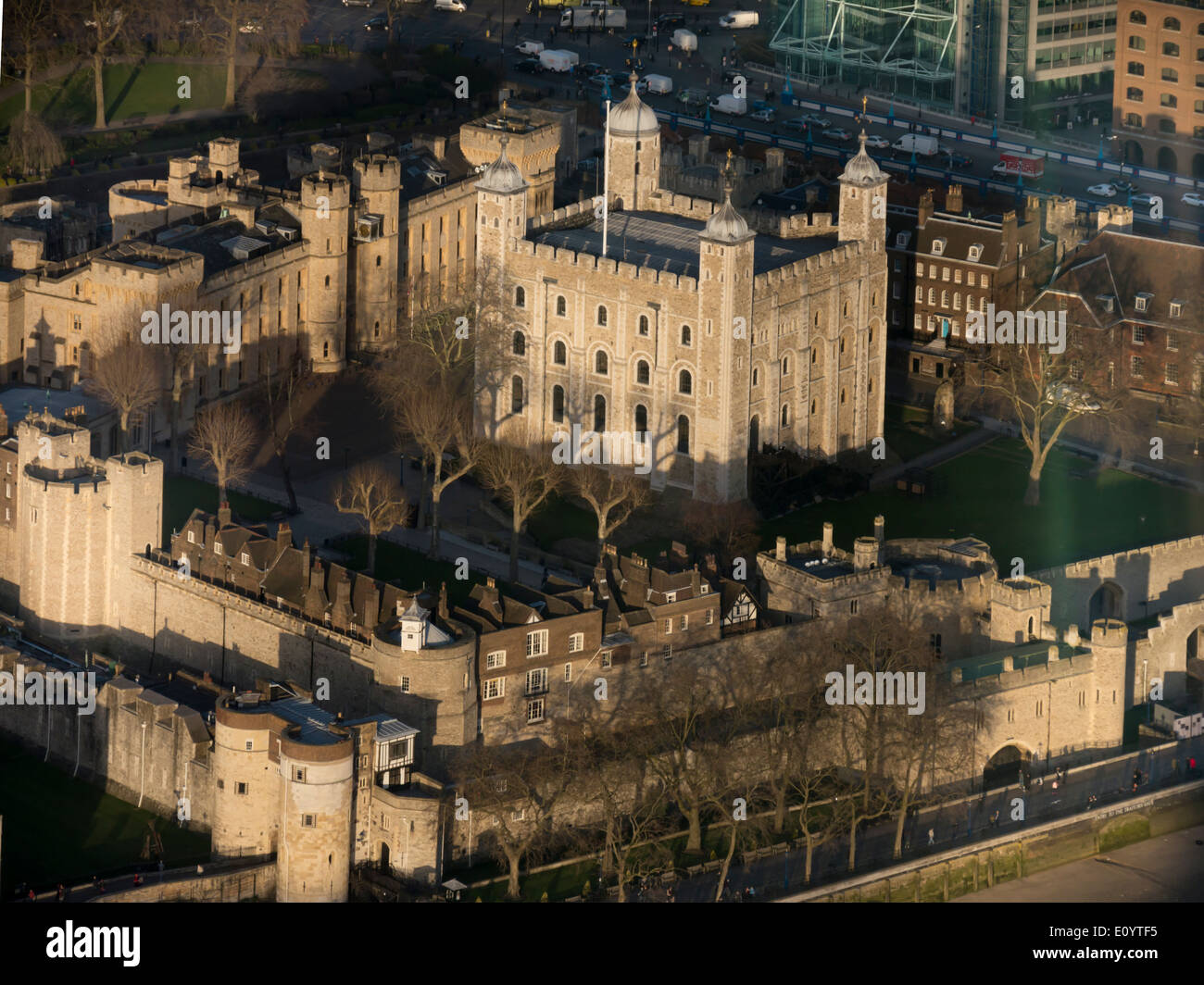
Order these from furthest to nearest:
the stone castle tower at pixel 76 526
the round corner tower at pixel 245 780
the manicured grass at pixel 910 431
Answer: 1. the manicured grass at pixel 910 431
2. the stone castle tower at pixel 76 526
3. the round corner tower at pixel 245 780

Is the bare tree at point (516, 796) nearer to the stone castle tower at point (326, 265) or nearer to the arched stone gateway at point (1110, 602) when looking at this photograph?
the arched stone gateway at point (1110, 602)

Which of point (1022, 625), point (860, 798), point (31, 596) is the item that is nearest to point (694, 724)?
point (860, 798)

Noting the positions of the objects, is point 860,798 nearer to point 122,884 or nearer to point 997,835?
point 997,835

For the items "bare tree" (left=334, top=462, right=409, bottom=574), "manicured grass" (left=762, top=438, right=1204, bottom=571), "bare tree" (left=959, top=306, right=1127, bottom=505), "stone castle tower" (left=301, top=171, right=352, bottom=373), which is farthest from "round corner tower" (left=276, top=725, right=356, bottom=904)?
"stone castle tower" (left=301, top=171, right=352, bottom=373)

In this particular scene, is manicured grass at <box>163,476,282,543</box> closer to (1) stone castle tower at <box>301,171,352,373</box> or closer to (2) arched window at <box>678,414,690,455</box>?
(1) stone castle tower at <box>301,171,352,373</box>

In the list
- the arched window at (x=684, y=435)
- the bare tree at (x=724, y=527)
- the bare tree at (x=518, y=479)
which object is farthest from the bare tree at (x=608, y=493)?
the bare tree at (x=724, y=527)

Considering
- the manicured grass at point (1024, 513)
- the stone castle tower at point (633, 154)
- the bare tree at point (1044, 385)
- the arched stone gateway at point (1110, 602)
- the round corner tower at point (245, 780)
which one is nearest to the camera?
the round corner tower at point (245, 780)
